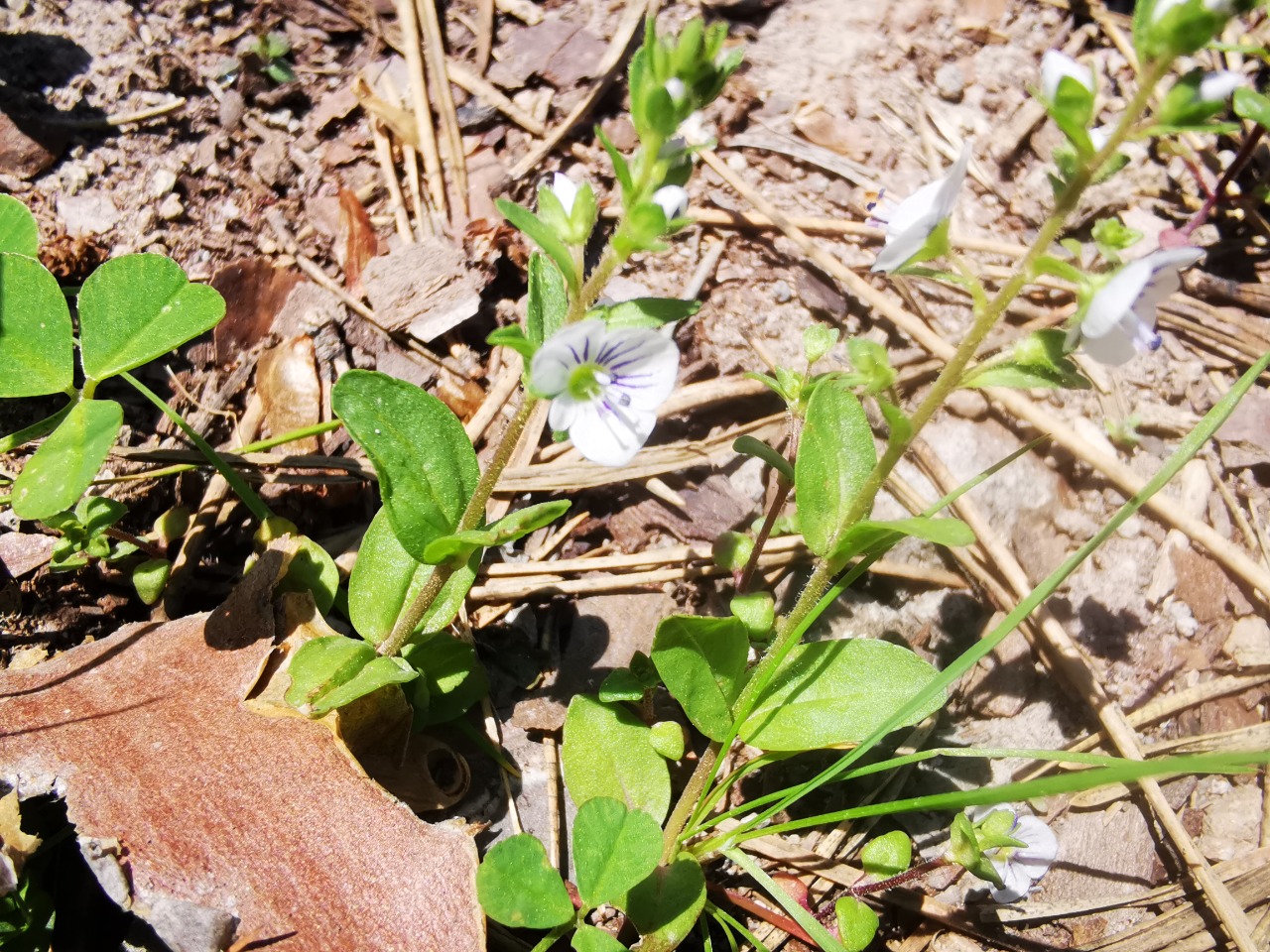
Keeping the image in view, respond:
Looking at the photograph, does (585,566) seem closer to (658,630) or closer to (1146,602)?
(658,630)

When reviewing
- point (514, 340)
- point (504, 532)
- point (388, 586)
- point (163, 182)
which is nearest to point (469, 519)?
point (504, 532)

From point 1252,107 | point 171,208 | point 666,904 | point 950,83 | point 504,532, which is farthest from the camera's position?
point 950,83

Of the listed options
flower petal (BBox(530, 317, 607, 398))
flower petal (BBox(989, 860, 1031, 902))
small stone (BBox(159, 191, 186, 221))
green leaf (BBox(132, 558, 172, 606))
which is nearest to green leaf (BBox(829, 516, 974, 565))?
flower petal (BBox(530, 317, 607, 398))

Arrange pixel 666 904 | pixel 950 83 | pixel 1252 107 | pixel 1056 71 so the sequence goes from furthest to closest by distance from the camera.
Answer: pixel 950 83 < pixel 1252 107 < pixel 666 904 < pixel 1056 71

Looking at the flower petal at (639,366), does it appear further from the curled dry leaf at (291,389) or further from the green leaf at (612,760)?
the curled dry leaf at (291,389)

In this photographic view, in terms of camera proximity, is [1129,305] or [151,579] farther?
[151,579]

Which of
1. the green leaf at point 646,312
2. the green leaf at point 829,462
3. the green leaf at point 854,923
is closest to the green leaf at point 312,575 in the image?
the green leaf at point 646,312

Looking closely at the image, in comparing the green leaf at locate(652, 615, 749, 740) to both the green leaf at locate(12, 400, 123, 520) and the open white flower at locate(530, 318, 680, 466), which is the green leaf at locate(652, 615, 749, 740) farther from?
the green leaf at locate(12, 400, 123, 520)

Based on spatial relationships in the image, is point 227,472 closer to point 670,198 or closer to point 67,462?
point 67,462
